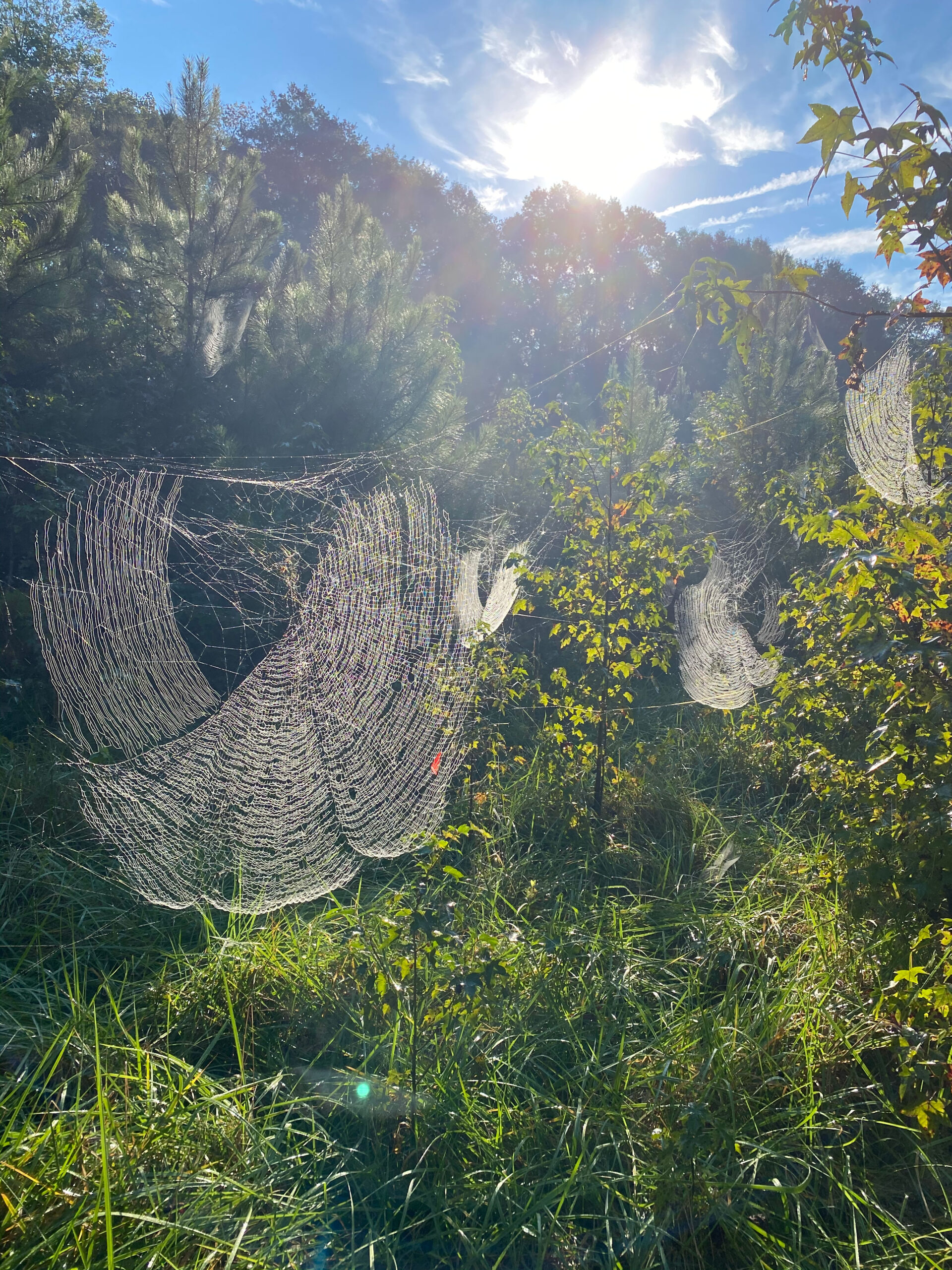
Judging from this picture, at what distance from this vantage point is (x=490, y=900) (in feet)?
10.5

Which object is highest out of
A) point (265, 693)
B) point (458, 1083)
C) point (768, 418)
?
point (768, 418)

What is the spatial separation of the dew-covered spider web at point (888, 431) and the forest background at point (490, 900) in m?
0.37

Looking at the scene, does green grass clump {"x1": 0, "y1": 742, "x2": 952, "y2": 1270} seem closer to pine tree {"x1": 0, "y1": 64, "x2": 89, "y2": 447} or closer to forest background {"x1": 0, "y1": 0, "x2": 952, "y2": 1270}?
forest background {"x1": 0, "y1": 0, "x2": 952, "y2": 1270}

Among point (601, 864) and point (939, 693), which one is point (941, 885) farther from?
point (601, 864)

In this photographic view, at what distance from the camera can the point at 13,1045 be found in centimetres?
224

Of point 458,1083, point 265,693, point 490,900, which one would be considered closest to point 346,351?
point 265,693

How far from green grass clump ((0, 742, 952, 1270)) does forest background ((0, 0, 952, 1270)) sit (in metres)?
0.02

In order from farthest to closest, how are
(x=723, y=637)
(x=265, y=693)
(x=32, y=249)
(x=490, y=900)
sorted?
(x=723, y=637) < (x=32, y=249) < (x=265, y=693) < (x=490, y=900)

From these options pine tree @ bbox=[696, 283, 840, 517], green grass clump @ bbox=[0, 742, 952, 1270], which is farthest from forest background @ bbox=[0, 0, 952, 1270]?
pine tree @ bbox=[696, 283, 840, 517]

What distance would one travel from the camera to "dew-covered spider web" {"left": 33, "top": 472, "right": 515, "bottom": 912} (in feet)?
11.2

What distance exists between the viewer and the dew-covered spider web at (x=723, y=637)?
584 cm

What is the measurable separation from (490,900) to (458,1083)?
0.99 meters

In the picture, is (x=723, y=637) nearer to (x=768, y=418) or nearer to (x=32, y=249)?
(x=768, y=418)

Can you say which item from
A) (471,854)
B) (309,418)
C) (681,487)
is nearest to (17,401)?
(309,418)
